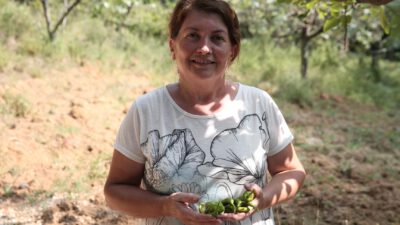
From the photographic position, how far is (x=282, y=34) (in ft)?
31.1

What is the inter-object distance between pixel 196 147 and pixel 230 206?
0.78 ft

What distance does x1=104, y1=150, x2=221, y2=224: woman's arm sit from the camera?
5.16 ft

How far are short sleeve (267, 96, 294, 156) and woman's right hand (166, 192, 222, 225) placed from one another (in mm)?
434

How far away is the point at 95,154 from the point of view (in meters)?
4.47

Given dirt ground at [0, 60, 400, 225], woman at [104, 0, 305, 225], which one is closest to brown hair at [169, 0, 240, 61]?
woman at [104, 0, 305, 225]

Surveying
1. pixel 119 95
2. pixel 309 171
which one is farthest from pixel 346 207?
pixel 119 95

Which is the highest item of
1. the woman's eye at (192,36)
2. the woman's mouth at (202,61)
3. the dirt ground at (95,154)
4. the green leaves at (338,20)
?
the green leaves at (338,20)

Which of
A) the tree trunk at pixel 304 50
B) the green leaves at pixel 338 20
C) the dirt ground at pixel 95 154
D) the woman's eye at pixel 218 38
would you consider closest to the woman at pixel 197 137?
the woman's eye at pixel 218 38

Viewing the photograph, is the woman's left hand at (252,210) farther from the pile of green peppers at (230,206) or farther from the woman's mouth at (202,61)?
the woman's mouth at (202,61)

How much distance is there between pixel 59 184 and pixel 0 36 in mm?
3182

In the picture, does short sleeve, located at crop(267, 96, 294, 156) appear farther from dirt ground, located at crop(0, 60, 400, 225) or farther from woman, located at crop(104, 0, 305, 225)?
dirt ground, located at crop(0, 60, 400, 225)

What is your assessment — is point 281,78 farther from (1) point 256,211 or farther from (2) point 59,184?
(1) point 256,211

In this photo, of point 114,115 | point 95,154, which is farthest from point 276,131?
Result: point 114,115

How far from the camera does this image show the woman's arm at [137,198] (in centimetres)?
157
